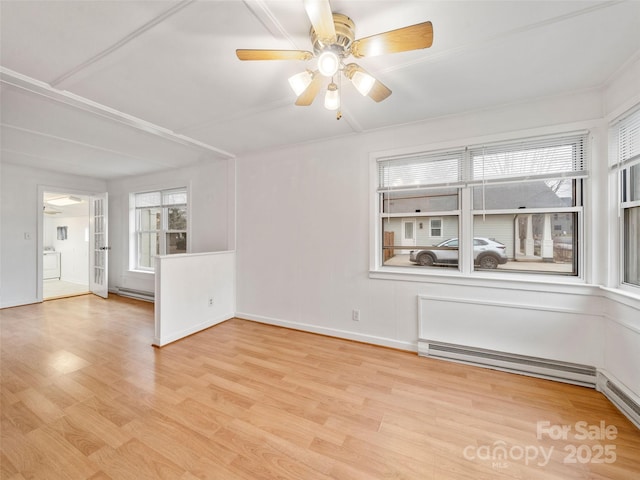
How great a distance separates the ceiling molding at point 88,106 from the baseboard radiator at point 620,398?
4805mm

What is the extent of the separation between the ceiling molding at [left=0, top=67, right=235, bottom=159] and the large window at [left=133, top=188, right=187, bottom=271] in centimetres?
163

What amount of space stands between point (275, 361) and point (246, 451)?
41.9 inches

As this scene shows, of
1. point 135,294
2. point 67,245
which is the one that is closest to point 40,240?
point 135,294

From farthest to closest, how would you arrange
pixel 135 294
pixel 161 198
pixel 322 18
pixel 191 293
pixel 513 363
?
pixel 135 294
pixel 161 198
pixel 191 293
pixel 513 363
pixel 322 18

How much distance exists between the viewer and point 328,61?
1.37 metres

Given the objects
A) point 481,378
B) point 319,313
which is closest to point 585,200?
point 481,378

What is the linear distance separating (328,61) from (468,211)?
2.06 m

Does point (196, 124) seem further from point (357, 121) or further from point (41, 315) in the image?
point (41, 315)

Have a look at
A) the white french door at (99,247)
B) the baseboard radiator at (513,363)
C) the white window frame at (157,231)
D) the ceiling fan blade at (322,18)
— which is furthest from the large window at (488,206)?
the white french door at (99,247)

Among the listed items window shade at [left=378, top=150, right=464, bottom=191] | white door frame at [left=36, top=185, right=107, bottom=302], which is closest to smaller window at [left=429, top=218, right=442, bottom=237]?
window shade at [left=378, top=150, right=464, bottom=191]

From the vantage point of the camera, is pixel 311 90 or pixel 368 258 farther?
pixel 368 258

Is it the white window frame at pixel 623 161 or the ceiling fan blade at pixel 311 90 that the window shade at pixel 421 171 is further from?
the ceiling fan blade at pixel 311 90

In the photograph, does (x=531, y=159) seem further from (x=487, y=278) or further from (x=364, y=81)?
(x=364, y=81)

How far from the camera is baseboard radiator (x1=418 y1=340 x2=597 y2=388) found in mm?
2158
